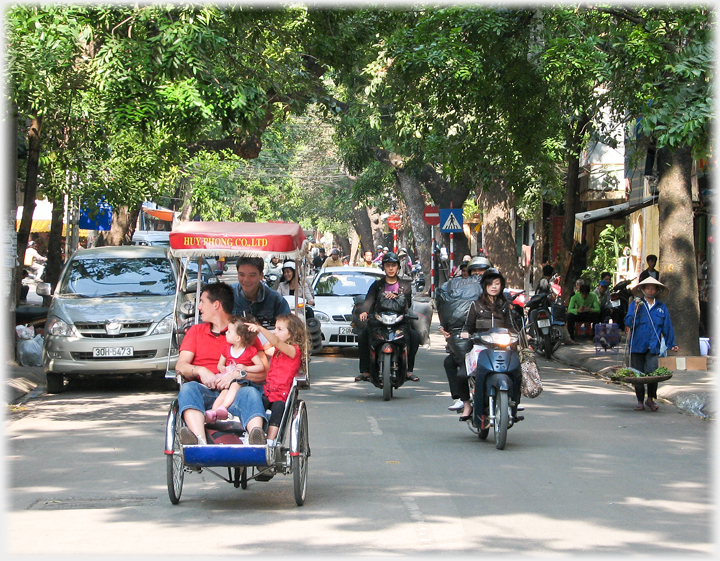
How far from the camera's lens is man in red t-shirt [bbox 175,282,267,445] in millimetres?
6535

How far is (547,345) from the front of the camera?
18.8m

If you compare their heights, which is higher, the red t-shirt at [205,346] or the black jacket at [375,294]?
the black jacket at [375,294]

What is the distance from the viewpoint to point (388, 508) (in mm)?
6754

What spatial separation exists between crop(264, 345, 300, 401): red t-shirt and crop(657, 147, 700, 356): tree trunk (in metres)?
10.3

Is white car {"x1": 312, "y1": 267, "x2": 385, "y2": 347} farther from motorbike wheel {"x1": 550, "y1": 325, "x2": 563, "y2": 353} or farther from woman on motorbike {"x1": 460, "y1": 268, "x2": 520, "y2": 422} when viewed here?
woman on motorbike {"x1": 460, "y1": 268, "x2": 520, "y2": 422}

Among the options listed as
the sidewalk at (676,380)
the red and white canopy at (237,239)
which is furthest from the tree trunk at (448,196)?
the red and white canopy at (237,239)

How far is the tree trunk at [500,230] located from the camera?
30.4 m

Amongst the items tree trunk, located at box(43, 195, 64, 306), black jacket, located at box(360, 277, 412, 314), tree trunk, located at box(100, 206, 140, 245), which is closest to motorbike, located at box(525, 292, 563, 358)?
black jacket, located at box(360, 277, 412, 314)

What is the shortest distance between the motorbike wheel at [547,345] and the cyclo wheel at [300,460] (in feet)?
40.5

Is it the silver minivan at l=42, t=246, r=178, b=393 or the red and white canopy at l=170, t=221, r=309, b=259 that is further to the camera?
the silver minivan at l=42, t=246, r=178, b=393

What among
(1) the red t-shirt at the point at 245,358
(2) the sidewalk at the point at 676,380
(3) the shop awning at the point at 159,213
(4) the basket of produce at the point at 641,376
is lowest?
(2) the sidewalk at the point at 676,380

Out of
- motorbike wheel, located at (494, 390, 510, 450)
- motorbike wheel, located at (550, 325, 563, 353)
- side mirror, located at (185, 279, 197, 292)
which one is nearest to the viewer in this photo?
motorbike wheel, located at (494, 390, 510, 450)

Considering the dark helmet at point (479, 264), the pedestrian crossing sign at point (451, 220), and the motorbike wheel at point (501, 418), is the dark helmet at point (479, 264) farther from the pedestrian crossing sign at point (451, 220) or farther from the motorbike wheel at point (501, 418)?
the pedestrian crossing sign at point (451, 220)

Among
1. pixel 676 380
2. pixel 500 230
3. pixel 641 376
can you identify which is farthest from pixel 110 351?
pixel 500 230
